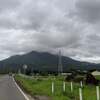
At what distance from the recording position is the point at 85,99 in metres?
22.1

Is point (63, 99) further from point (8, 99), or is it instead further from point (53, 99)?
point (8, 99)

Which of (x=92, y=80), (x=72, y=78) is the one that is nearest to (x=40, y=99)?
(x=92, y=80)

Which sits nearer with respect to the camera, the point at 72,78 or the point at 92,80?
the point at 92,80

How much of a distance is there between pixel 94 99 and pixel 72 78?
38685 millimetres

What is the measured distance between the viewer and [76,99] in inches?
859

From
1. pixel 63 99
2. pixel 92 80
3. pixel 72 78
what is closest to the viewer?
pixel 63 99

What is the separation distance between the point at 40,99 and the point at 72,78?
38.3 meters

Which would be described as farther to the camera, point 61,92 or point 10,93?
point 10,93

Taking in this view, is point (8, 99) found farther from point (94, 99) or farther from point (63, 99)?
point (94, 99)

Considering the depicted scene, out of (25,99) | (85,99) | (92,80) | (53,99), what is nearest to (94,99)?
(85,99)

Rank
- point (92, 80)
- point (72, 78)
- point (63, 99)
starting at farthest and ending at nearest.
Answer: point (72, 78) < point (92, 80) < point (63, 99)

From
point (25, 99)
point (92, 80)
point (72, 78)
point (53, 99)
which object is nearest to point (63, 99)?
point (53, 99)

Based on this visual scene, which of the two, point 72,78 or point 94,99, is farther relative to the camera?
point 72,78

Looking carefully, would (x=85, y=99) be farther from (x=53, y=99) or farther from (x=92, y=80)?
(x=92, y=80)
